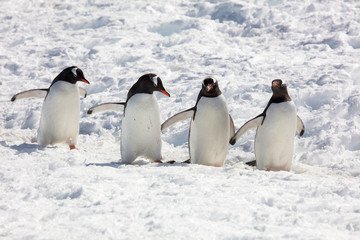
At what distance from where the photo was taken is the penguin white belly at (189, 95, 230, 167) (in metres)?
4.63

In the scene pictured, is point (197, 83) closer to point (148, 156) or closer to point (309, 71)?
point (309, 71)

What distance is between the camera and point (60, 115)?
5266 mm

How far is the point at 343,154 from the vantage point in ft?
16.6

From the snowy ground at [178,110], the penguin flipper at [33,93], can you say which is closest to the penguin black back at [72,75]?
the penguin flipper at [33,93]

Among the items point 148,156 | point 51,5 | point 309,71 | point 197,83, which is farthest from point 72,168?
point 51,5

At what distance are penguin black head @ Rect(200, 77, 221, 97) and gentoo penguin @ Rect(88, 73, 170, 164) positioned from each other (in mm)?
352

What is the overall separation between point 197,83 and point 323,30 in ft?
9.48

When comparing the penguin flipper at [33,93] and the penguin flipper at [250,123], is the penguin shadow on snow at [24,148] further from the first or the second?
the penguin flipper at [250,123]

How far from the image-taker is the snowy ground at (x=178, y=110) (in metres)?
2.73

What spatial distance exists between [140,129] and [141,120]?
0.09 metres

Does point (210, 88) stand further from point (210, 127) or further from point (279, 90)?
point (279, 90)

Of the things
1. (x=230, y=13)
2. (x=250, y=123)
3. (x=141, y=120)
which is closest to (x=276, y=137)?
(x=250, y=123)

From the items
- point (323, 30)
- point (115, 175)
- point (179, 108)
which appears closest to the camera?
point (115, 175)

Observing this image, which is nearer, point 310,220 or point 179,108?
point 310,220
